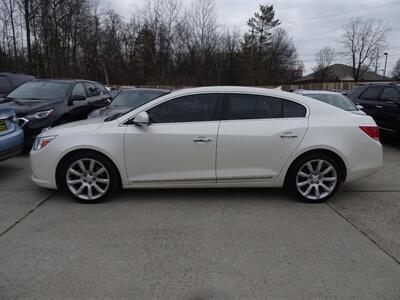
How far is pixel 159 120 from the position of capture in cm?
463

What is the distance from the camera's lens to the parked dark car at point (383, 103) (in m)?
8.83

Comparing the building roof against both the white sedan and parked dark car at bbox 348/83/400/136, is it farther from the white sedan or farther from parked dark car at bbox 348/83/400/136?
the white sedan

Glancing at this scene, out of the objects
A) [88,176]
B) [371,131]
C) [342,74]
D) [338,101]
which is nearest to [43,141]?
[88,176]

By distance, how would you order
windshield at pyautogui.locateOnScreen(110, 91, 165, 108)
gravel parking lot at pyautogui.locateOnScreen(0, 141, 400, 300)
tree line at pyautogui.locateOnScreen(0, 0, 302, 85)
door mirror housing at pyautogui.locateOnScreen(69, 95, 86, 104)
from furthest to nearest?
tree line at pyautogui.locateOnScreen(0, 0, 302, 85)
windshield at pyautogui.locateOnScreen(110, 91, 165, 108)
door mirror housing at pyautogui.locateOnScreen(69, 95, 86, 104)
gravel parking lot at pyautogui.locateOnScreen(0, 141, 400, 300)

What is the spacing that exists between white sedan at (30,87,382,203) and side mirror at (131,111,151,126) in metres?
0.01

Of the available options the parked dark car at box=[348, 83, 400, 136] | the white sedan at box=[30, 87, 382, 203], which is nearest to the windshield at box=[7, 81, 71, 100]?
the white sedan at box=[30, 87, 382, 203]

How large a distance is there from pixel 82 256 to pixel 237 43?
51.0m

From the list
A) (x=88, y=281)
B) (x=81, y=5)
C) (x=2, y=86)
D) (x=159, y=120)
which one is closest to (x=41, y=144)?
(x=159, y=120)

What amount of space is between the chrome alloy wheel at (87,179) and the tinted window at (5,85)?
712cm

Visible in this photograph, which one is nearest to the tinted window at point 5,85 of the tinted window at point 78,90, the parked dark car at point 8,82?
the parked dark car at point 8,82

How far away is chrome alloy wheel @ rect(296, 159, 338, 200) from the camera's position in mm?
4695

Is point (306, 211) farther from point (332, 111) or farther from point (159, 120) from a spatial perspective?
point (159, 120)

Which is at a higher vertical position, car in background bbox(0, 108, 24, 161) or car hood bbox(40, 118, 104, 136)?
car hood bbox(40, 118, 104, 136)

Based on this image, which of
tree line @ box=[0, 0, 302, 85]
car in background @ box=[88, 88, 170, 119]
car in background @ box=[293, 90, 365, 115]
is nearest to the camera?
car in background @ box=[88, 88, 170, 119]
